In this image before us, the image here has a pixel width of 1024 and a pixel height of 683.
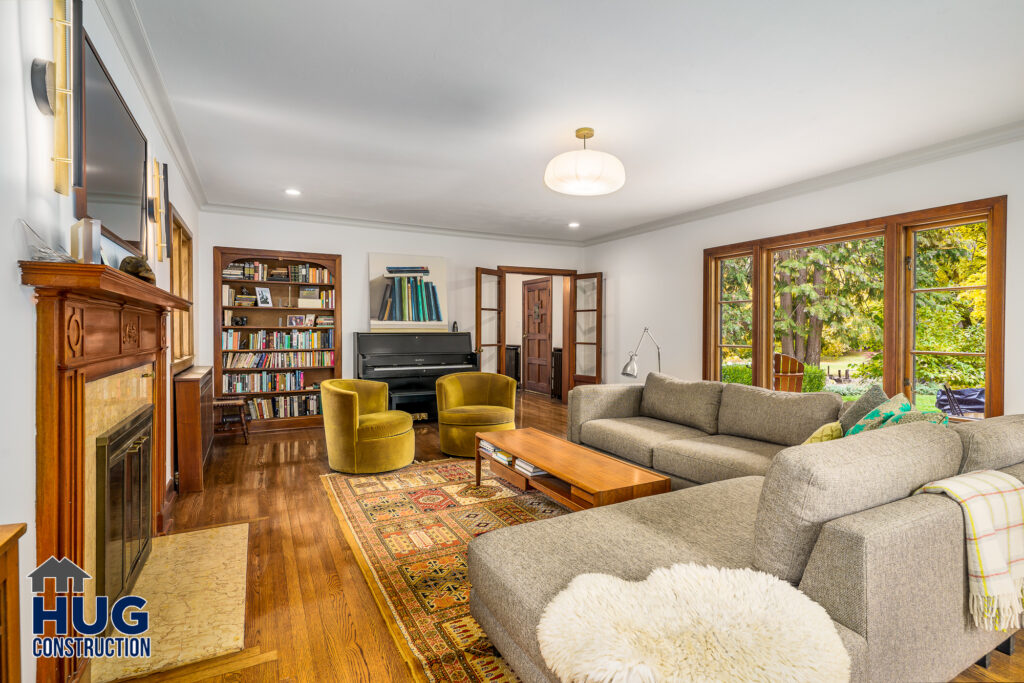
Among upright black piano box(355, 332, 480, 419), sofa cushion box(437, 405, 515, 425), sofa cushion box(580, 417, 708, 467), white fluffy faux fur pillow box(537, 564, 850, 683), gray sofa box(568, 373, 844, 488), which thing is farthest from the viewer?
upright black piano box(355, 332, 480, 419)

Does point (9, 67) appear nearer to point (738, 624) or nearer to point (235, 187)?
point (738, 624)

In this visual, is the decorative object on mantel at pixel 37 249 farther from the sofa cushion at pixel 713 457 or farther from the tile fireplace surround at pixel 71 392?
the sofa cushion at pixel 713 457

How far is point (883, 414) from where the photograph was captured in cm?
203

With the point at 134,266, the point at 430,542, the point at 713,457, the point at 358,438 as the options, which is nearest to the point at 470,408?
the point at 358,438

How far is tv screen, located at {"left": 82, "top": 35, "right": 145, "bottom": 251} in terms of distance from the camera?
177 centimetres

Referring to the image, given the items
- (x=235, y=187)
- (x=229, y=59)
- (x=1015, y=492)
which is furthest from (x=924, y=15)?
(x=235, y=187)

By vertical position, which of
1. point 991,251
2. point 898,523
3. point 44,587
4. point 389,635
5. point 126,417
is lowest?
point 389,635

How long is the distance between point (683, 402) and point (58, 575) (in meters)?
3.53

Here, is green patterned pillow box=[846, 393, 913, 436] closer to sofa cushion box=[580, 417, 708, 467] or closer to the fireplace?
sofa cushion box=[580, 417, 708, 467]

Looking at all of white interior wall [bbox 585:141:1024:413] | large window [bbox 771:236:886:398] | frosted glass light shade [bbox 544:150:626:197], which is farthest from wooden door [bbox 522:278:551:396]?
frosted glass light shade [bbox 544:150:626:197]

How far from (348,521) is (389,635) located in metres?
1.18

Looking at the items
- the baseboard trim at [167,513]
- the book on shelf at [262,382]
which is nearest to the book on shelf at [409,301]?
the book on shelf at [262,382]

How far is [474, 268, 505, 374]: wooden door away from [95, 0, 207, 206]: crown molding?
358 cm

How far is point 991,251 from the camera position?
3303mm
